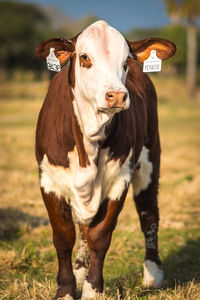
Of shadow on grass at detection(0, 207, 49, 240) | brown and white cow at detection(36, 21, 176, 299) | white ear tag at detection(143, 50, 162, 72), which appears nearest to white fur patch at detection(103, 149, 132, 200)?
brown and white cow at detection(36, 21, 176, 299)

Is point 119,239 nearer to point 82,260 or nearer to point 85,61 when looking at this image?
point 82,260

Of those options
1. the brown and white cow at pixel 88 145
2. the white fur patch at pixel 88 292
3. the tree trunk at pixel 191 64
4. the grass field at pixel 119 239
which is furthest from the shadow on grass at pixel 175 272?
the tree trunk at pixel 191 64

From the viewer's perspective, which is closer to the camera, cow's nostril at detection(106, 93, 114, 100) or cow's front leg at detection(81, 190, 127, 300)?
cow's nostril at detection(106, 93, 114, 100)

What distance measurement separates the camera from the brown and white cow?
10.2 ft

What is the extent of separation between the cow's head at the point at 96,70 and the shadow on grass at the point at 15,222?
104 inches

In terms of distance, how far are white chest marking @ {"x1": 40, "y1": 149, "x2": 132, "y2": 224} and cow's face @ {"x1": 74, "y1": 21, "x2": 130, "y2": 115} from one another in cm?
50

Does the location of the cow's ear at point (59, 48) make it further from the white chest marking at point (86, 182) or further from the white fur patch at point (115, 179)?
the white fur patch at point (115, 179)

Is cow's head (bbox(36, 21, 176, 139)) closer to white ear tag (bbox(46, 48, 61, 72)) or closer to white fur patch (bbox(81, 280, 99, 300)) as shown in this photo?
white ear tag (bbox(46, 48, 61, 72))

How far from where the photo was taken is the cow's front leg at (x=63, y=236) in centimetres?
351

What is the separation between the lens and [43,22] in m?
49.7

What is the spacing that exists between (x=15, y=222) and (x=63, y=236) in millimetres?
2387

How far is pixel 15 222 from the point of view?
5.82m

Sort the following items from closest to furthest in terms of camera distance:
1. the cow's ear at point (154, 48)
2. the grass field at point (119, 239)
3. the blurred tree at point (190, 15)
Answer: the cow's ear at point (154, 48), the grass field at point (119, 239), the blurred tree at point (190, 15)

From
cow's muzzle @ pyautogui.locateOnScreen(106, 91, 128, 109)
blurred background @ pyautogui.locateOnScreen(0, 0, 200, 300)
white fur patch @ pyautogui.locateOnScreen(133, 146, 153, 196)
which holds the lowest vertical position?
blurred background @ pyautogui.locateOnScreen(0, 0, 200, 300)
